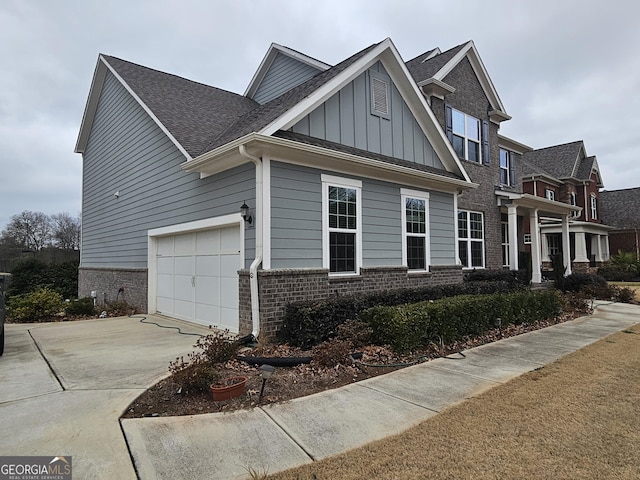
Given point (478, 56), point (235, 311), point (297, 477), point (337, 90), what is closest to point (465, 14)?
point (478, 56)

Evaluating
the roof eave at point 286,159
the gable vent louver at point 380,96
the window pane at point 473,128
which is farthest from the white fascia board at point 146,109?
the window pane at point 473,128

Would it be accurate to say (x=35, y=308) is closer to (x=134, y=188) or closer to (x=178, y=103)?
(x=134, y=188)

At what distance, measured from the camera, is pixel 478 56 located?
15.8m

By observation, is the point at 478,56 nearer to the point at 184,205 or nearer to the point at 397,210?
the point at 397,210

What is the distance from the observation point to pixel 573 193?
2916cm

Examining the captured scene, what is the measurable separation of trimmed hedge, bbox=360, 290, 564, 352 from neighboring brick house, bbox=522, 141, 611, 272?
17.6 metres

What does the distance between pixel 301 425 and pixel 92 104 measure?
16.2 meters

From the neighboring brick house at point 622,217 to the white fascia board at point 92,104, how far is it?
35931mm

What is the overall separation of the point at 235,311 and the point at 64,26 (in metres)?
10.4

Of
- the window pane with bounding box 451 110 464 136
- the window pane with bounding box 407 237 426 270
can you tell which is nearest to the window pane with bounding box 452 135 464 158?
the window pane with bounding box 451 110 464 136

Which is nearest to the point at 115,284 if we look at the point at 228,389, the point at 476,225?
the point at 228,389

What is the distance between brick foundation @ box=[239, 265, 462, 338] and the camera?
689 centimetres

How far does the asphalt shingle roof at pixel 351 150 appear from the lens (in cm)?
775

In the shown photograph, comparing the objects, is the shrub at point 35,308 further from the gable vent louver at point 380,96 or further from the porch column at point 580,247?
the porch column at point 580,247
